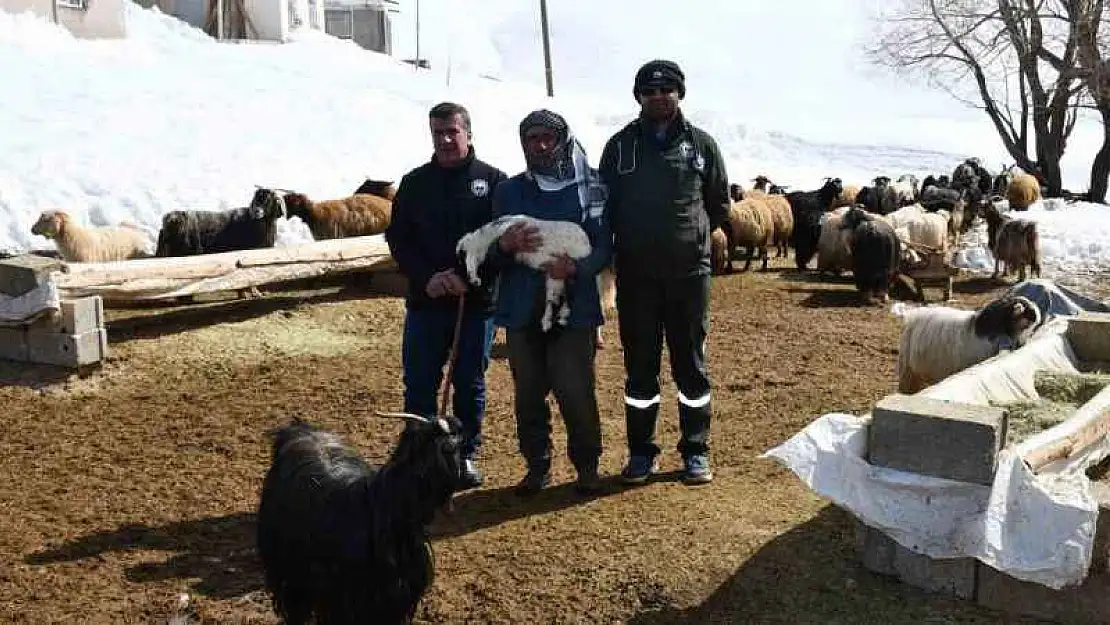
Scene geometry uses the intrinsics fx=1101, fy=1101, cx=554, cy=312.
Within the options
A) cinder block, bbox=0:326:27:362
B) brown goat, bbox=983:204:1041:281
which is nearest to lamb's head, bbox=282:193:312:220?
cinder block, bbox=0:326:27:362

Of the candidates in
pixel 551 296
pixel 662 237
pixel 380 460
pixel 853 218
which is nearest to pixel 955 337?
pixel 662 237

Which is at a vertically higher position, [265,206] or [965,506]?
[265,206]

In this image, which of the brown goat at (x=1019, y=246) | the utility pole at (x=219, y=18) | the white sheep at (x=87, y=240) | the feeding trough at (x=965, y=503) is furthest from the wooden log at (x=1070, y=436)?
the utility pole at (x=219, y=18)

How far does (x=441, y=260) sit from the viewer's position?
525 cm

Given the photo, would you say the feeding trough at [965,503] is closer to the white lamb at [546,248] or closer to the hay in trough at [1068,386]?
the white lamb at [546,248]

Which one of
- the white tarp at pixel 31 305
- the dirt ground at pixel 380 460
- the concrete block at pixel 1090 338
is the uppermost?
the white tarp at pixel 31 305

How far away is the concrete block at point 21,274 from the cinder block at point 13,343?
10.4 inches

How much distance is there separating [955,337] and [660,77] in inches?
121

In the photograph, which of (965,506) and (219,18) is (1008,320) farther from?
(219,18)

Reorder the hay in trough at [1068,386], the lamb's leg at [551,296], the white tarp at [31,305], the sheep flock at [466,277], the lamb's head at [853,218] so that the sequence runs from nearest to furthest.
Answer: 1. the sheep flock at [466,277]
2. the lamb's leg at [551,296]
3. the hay in trough at [1068,386]
4. the white tarp at [31,305]
5. the lamb's head at [853,218]

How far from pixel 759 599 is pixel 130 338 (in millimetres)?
6151

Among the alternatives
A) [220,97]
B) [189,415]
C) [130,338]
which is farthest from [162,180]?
[189,415]

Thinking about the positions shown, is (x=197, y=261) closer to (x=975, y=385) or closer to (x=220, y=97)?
(x=975, y=385)

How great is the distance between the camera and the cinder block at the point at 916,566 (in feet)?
13.8
